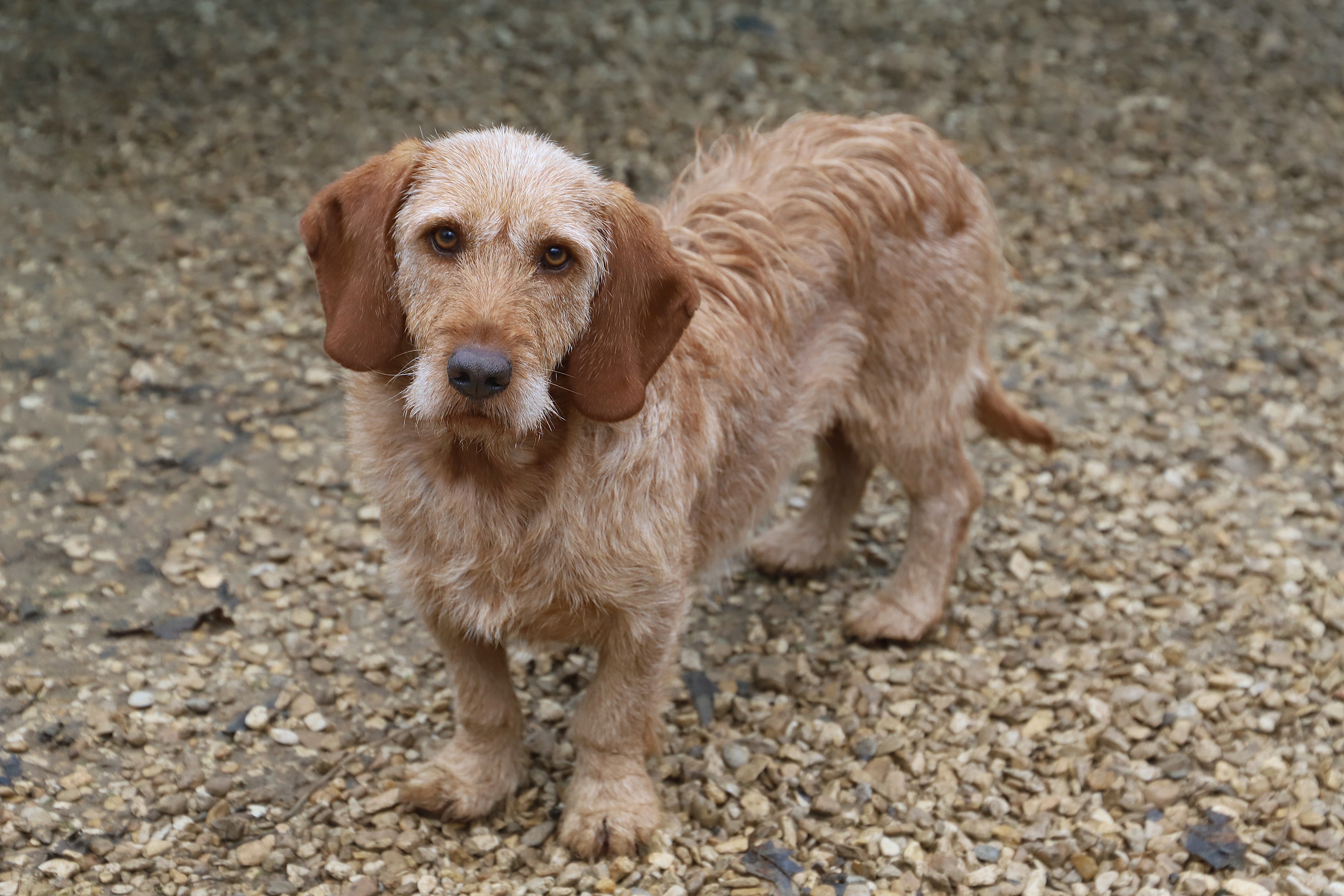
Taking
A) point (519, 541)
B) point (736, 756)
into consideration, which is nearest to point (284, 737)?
point (519, 541)

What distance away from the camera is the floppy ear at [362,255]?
3.09 m

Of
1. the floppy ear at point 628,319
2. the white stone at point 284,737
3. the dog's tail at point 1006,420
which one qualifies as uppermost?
the floppy ear at point 628,319

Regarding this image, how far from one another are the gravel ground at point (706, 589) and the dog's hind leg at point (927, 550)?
12 cm

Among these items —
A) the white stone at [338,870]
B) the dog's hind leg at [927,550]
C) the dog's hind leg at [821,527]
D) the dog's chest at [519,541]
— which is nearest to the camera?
the dog's chest at [519,541]

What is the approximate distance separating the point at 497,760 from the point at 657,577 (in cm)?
86

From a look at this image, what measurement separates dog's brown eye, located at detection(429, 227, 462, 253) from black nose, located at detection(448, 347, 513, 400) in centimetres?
29

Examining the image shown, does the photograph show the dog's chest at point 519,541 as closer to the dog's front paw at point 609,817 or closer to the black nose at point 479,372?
the black nose at point 479,372

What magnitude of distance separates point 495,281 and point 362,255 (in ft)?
1.28

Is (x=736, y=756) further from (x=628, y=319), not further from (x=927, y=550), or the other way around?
(x=628, y=319)

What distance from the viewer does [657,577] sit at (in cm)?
347

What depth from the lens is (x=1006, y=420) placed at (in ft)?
16.0

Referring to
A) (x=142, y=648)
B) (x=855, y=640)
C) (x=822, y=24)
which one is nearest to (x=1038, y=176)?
(x=822, y=24)

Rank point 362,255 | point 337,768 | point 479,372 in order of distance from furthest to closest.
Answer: point 337,768 → point 362,255 → point 479,372

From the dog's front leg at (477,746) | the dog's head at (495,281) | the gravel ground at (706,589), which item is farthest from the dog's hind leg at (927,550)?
the dog's head at (495,281)
